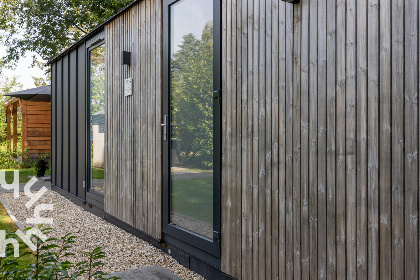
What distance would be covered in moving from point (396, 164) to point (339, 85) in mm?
536

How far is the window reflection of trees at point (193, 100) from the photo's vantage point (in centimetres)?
346

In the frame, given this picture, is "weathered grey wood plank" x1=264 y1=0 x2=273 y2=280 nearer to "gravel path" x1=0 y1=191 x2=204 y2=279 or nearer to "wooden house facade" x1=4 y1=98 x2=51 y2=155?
"gravel path" x1=0 y1=191 x2=204 y2=279

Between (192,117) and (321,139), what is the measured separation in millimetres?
1586

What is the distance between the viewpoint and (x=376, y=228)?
2.06 metres

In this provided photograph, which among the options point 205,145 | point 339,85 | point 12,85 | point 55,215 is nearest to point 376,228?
point 339,85

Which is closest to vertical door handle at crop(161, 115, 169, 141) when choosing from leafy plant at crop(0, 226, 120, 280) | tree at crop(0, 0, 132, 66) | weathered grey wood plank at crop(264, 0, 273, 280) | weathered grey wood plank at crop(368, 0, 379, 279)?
weathered grey wood plank at crop(264, 0, 273, 280)

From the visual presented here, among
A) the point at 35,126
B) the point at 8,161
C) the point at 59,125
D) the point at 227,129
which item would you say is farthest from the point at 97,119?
the point at 8,161

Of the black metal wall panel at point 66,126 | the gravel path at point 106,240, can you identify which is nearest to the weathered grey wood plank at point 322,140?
the gravel path at point 106,240

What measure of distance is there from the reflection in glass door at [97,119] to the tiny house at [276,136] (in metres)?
1.13

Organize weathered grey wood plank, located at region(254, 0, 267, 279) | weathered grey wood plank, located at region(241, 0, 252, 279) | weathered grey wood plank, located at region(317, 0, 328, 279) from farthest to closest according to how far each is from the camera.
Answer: weathered grey wood plank, located at region(241, 0, 252, 279)
weathered grey wood plank, located at region(254, 0, 267, 279)
weathered grey wood plank, located at region(317, 0, 328, 279)

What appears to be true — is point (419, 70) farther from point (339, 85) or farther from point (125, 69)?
point (125, 69)

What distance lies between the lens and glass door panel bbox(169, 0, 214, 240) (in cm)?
346

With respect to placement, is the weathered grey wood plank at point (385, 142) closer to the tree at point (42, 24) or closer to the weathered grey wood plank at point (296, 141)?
the weathered grey wood plank at point (296, 141)

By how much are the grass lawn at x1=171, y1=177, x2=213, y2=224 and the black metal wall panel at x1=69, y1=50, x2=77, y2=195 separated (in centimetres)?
363
